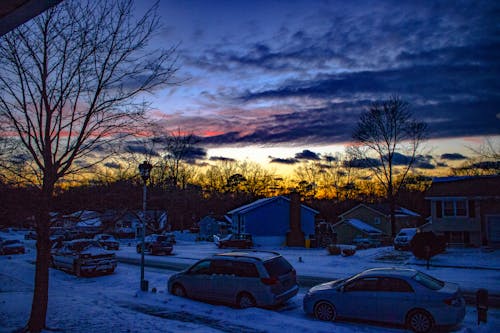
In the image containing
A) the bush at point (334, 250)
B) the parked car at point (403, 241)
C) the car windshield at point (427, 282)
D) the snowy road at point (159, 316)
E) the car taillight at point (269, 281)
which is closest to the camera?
the snowy road at point (159, 316)

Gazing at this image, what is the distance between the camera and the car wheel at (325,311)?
11.4 m

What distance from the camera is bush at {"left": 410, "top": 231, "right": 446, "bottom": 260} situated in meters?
25.3

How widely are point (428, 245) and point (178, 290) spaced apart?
17.1 m

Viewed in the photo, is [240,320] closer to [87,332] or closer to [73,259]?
[87,332]

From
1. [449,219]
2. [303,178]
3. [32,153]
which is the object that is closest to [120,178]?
[32,153]

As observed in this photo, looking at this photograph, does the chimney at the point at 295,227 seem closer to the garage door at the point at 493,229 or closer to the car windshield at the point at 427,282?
the garage door at the point at 493,229

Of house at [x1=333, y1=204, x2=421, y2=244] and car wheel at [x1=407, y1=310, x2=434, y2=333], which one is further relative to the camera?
house at [x1=333, y1=204, x2=421, y2=244]

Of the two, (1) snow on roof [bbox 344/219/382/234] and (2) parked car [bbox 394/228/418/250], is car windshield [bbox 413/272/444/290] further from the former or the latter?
(1) snow on roof [bbox 344/219/382/234]

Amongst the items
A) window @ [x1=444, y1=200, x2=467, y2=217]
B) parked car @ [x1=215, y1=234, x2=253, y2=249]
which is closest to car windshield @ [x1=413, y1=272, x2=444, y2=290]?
window @ [x1=444, y1=200, x2=467, y2=217]

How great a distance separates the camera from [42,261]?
30.5 feet

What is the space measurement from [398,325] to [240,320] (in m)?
4.03

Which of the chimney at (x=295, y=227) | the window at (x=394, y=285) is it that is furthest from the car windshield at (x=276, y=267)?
the chimney at (x=295, y=227)

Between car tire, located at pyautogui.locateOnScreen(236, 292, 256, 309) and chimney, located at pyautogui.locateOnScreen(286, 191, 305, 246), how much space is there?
124 ft

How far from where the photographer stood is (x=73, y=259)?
22.2 metres
